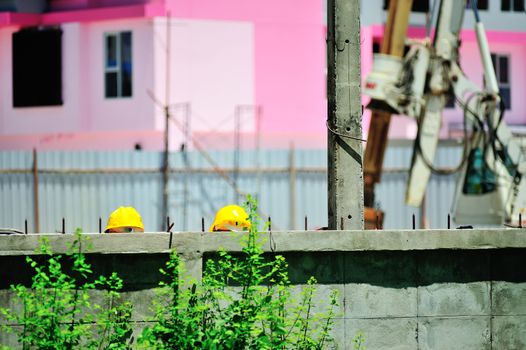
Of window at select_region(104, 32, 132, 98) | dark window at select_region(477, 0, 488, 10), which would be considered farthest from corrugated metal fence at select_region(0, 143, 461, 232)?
dark window at select_region(477, 0, 488, 10)

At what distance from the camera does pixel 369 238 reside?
25.5 ft

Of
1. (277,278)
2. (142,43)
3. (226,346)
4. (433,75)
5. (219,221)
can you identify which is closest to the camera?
(226,346)

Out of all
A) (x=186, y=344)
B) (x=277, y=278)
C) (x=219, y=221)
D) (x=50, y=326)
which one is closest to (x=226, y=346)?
(x=186, y=344)

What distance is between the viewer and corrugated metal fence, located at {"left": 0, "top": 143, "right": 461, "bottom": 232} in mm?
22031

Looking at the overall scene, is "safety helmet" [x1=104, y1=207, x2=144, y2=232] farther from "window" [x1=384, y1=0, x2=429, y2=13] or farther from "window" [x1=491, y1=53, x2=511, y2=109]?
"window" [x1=491, y1=53, x2=511, y2=109]

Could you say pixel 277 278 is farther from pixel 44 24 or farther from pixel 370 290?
pixel 44 24

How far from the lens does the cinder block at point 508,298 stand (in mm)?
8023

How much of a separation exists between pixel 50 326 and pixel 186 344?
0.99 metres

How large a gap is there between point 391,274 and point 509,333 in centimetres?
106

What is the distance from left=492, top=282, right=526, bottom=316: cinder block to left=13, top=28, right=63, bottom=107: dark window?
61.2ft

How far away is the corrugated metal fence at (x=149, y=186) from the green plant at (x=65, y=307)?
47.2 ft

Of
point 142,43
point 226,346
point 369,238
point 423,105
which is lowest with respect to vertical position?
point 226,346

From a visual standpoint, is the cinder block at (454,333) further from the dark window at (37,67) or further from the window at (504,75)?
the window at (504,75)

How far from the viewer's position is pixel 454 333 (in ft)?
26.0
